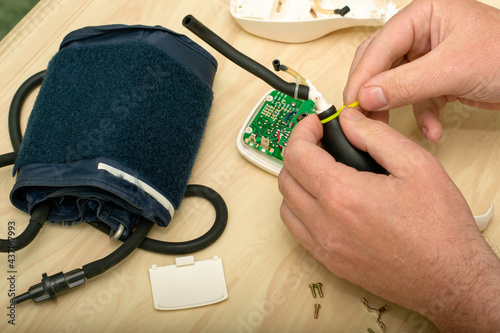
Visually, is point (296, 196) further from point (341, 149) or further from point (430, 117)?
point (430, 117)

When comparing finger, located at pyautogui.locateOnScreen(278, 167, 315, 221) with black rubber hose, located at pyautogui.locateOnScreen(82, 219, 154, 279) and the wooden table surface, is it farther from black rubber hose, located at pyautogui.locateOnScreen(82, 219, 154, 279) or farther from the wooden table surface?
black rubber hose, located at pyautogui.locateOnScreen(82, 219, 154, 279)

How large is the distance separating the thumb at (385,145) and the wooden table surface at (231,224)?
0.21 meters

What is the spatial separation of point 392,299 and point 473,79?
1.17 ft

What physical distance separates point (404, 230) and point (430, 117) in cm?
29

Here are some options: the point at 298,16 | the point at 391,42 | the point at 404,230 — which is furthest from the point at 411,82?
the point at 298,16

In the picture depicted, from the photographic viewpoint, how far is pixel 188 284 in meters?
0.68

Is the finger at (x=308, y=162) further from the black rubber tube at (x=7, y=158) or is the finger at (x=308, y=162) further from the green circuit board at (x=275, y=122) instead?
the black rubber tube at (x=7, y=158)

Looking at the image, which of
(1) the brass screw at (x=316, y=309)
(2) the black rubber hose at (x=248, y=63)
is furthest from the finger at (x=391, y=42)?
(1) the brass screw at (x=316, y=309)

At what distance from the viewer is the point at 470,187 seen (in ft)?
2.45

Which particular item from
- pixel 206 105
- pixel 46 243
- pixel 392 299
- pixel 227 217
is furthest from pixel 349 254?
pixel 46 243

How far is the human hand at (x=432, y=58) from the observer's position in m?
0.62

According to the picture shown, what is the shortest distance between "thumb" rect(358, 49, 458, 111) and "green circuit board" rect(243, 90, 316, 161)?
172mm

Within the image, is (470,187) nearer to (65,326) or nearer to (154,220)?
(154,220)

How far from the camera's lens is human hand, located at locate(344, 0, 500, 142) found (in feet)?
2.03
